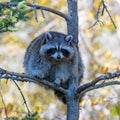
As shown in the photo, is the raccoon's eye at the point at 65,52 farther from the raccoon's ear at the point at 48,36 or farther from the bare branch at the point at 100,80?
the bare branch at the point at 100,80

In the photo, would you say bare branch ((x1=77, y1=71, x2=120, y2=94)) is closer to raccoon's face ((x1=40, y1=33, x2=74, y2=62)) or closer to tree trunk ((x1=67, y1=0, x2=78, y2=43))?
tree trunk ((x1=67, y1=0, x2=78, y2=43))

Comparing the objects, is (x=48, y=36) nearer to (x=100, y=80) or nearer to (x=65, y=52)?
(x=65, y=52)

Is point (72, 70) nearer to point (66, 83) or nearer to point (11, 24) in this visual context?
point (66, 83)

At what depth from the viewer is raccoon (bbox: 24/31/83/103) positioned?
18.9ft

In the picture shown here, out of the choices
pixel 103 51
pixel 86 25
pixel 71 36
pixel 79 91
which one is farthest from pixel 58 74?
pixel 103 51

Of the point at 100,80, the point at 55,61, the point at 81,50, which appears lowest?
the point at 100,80

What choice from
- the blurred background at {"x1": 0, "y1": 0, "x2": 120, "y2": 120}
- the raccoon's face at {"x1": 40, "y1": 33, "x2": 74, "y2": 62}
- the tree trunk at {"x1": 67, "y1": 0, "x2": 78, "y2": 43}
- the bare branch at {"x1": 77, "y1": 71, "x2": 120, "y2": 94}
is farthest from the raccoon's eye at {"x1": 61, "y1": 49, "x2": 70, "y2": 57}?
the blurred background at {"x1": 0, "y1": 0, "x2": 120, "y2": 120}

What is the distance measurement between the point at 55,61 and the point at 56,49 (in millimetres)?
162

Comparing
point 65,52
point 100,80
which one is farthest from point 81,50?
point 100,80

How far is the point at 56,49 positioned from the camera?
577 centimetres

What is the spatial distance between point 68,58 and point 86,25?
6.21 metres

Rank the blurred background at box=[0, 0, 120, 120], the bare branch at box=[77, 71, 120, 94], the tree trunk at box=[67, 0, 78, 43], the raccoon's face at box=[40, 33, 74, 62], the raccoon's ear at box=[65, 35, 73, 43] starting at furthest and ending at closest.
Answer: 1. the blurred background at box=[0, 0, 120, 120]
2. the raccoon's face at box=[40, 33, 74, 62]
3. the raccoon's ear at box=[65, 35, 73, 43]
4. the tree trunk at box=[67, 0, 78, 43]
5. the bare branch at box=[77, 71, 120, 94]

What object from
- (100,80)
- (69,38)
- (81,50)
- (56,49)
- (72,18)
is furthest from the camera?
(81,50)

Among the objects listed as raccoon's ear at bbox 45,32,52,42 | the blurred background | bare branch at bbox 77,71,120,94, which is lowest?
bare branch at bbox 77,71,120,94
